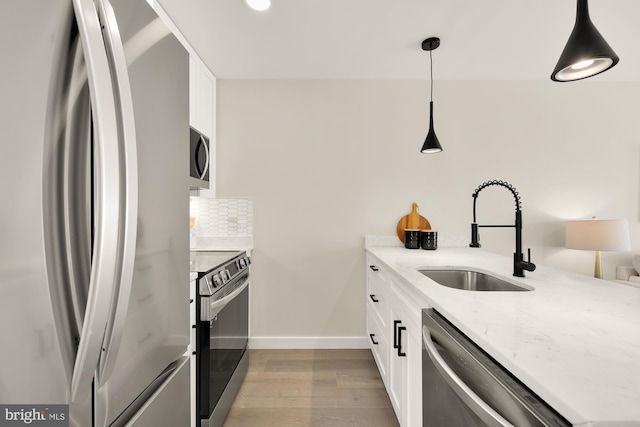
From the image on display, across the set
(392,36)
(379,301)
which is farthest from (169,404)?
(392,36)

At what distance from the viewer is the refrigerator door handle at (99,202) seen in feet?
1.72

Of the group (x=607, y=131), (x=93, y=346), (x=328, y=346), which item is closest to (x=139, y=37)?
(x=93, y=346)

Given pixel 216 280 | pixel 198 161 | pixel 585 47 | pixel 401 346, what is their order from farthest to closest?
pixel 198 161 → pixel 216 280 → pixel 401 346 → pixel 585 47

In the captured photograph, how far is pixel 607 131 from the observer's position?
3021 mm

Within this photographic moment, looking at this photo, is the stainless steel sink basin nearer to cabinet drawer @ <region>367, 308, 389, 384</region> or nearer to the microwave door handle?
cabinet drawer @ <region>367, 308, 389, 384</region>

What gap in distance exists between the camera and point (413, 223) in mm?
2971

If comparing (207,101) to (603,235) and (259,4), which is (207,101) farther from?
(603,235)

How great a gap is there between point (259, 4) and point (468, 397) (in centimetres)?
217

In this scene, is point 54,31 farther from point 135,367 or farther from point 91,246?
point 135,367

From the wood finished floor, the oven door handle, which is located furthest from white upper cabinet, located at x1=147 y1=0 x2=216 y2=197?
the wood finished floor

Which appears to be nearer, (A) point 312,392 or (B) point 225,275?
(B) point 225,275

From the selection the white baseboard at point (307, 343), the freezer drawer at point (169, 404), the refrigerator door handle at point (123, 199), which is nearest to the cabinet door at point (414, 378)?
the freezer drawer at point (169, 404)

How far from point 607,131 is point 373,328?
289 cm

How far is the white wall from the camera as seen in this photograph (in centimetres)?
300
